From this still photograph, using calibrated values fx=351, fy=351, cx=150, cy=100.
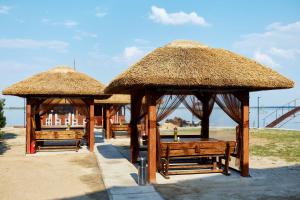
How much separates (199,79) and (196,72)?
1.25 ft

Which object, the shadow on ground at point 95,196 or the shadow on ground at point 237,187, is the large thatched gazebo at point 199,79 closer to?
the shadow on ground at point 237,187

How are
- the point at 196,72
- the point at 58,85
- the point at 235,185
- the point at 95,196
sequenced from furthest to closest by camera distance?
the point at 58,85
the point at 196,72
the point at 235,185
the point at 95,196

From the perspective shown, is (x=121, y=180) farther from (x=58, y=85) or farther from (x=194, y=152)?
(x=58, y=85)

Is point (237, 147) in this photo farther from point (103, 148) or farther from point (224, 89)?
point (103, 148)

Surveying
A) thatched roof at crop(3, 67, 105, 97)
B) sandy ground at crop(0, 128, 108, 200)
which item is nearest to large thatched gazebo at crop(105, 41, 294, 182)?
sandy ground at crop(0, 128, 108, 200)

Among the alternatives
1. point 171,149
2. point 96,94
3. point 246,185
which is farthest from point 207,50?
point 96,94

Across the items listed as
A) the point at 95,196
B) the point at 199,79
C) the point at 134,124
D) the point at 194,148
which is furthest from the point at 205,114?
the point at 95,196

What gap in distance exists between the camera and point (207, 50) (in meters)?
11.8

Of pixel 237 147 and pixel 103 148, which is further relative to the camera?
pixel 103 148

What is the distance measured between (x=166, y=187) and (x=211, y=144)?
93.5 inches

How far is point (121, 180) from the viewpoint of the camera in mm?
10297

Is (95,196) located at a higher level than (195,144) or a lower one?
lower

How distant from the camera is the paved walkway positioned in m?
8.52

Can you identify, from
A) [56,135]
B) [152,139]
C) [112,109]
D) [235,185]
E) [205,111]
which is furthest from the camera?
[112,109]
